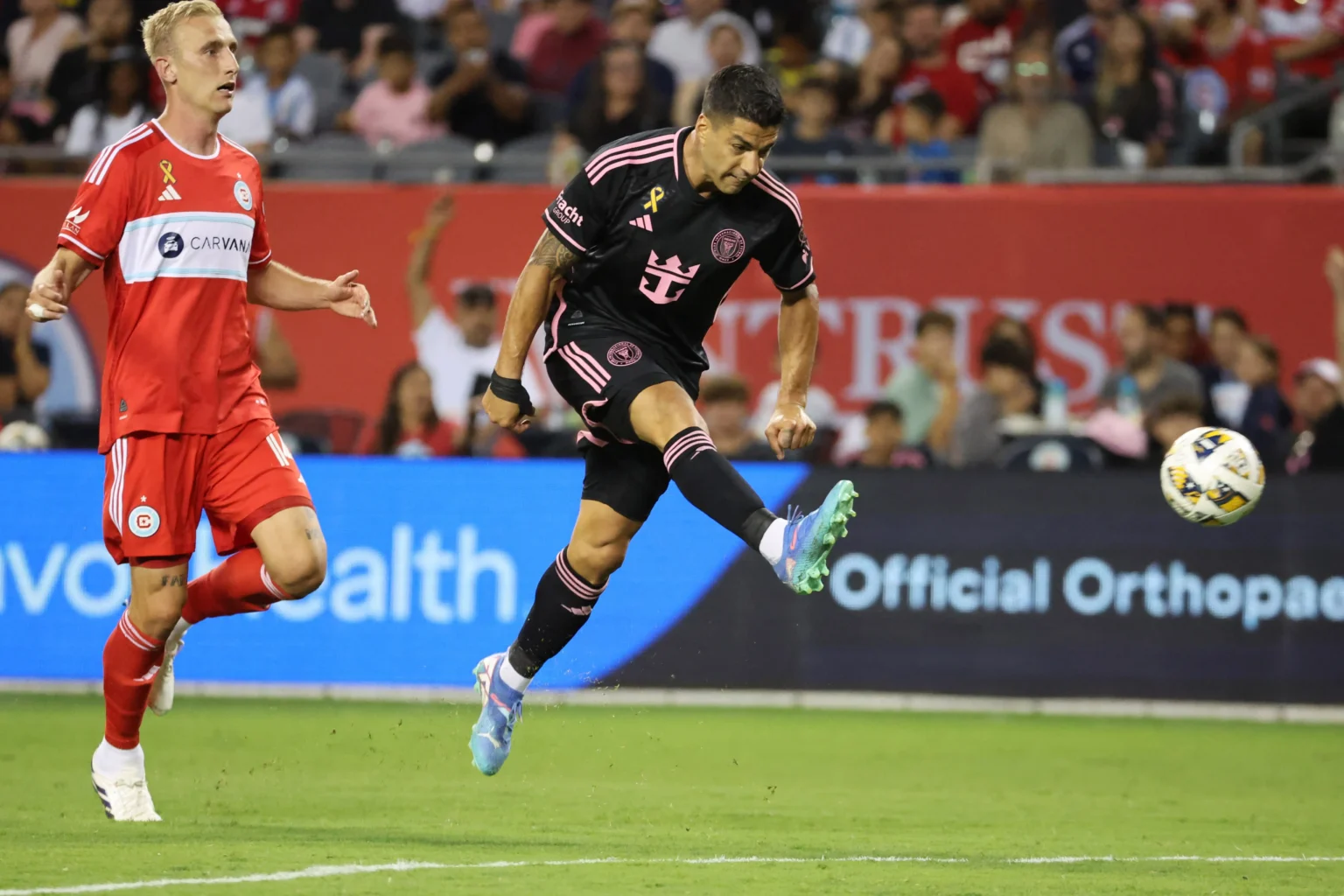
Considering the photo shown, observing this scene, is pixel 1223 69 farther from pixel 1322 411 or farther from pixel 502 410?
pixel 502 410

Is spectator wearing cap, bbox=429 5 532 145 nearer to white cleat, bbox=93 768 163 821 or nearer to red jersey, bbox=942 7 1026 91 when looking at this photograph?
red jersey, bbox=942 7 1026 91

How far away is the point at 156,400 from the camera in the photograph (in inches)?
278

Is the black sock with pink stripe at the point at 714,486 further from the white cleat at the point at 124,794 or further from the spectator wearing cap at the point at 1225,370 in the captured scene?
the spectator wearing cap at the point at 1225,370

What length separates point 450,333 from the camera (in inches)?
603

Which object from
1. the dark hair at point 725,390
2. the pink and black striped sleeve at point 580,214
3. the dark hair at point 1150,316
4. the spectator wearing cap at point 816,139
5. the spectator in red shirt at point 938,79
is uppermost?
the spectator in red shirt at point 938,79

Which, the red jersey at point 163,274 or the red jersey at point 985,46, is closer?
the red jersey at point 163,274

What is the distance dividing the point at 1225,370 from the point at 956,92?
3531mm

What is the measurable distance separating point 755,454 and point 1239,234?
477cm

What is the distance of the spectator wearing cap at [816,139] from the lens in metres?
15.7

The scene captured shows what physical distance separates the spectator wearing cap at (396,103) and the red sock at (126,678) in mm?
9820

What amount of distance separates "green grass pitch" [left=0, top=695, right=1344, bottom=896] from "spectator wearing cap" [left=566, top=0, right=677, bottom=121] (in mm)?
5928

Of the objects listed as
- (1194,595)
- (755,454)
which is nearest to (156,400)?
(755,454)

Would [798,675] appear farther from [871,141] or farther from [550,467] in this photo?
[871,141]

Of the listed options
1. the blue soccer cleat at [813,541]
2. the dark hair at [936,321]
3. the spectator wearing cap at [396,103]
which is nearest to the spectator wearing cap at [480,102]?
the spectator wearing cap at [396,103]
